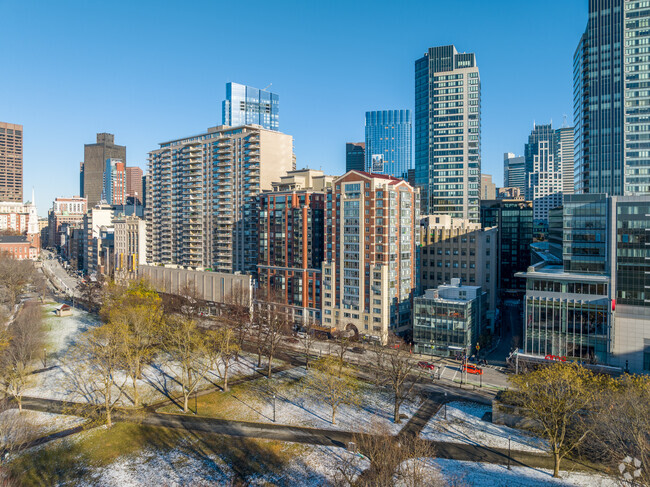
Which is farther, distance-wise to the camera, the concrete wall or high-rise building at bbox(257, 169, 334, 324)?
the concrete wall

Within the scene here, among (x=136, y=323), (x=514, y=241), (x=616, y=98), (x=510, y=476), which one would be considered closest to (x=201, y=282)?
(x=136, y=323)

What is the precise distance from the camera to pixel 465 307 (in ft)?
314

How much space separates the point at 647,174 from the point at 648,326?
75088 mm

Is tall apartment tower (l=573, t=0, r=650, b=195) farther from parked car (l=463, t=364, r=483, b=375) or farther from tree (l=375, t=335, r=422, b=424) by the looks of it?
tree (l=375, t=335, r=422, b=424)

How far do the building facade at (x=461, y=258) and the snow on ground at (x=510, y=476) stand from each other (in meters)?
65.1

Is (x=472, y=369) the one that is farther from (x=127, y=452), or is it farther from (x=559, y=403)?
(x=127, y=452)

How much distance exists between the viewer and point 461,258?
121 meters

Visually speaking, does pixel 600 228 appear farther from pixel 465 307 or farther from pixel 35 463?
pixel 35 463

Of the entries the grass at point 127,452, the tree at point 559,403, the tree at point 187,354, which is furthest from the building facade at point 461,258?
the grass at point 127,452

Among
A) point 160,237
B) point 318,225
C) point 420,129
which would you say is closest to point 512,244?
point 420,129

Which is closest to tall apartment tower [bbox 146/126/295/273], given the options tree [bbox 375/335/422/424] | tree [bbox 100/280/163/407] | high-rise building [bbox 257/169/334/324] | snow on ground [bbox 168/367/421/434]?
high-rise building [bbox 257/169/334/324]

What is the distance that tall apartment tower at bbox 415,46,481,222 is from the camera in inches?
6841

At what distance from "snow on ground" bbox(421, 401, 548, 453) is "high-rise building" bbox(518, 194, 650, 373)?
25.5m

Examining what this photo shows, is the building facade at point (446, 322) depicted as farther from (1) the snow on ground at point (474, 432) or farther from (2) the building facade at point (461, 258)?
(1) the snow on ground at point (474, 432)
